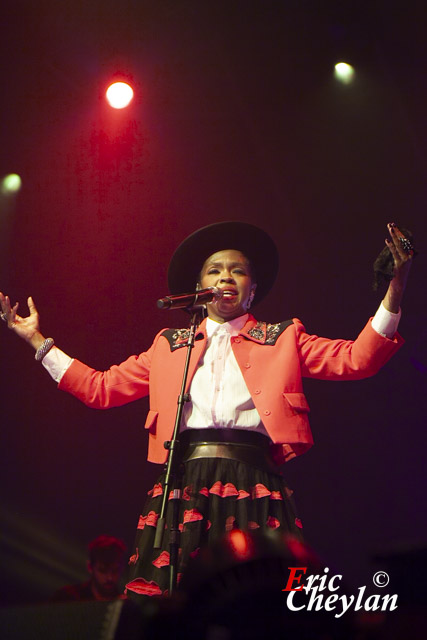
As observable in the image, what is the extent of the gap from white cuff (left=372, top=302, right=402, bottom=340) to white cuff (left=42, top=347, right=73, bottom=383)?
1.42m

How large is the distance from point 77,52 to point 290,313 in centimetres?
207

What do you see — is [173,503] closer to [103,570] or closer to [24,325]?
[24,325]

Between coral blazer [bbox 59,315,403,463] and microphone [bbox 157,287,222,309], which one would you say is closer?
microphone [bbox 157,287,222,309]

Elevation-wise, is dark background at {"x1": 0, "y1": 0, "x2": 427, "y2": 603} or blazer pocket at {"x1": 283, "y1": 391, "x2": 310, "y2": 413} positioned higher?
dark background at {"x1": 0, "y1": 0, "x2": 427, "y2": 603}

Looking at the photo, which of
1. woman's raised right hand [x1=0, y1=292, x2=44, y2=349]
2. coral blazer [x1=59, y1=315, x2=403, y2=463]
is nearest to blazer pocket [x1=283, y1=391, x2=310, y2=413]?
coral blazer [x1=59, y1=315, x2=403, y2=463]

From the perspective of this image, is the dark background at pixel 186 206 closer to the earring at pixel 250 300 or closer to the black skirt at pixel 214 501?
the earring at pixel 250 300

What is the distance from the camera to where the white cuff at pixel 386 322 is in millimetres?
2676

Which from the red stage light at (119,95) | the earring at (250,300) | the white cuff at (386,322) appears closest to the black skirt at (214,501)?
the white cuff at (386,322)

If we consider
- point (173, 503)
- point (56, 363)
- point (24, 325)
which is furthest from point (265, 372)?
point (24, 325)

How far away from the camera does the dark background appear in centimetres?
403

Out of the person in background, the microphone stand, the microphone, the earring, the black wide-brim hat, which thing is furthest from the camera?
the person in background

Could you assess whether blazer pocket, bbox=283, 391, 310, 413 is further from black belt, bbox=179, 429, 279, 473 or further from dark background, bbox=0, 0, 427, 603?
dark background, bbox=0, 0, 427, 603

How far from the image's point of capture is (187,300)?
264cm

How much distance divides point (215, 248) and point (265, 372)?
0.83 metres
